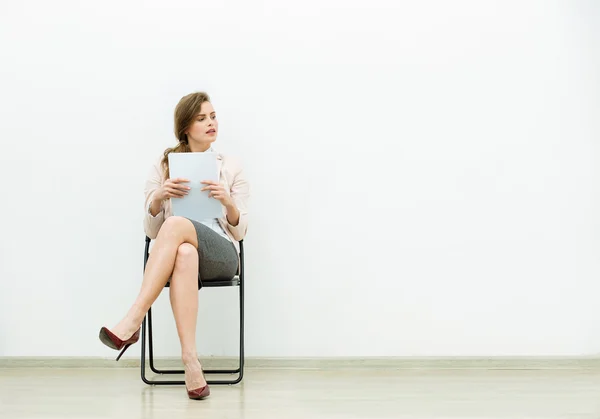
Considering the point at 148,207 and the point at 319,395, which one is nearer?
the point at 319,395

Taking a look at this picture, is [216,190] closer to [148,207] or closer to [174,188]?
[174,188]

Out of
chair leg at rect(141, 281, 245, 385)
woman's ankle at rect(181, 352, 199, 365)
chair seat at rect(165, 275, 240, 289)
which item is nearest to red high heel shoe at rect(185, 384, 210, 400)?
woman's ankle at rect(181, 352, 199, 365)

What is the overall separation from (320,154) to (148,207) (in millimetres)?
907

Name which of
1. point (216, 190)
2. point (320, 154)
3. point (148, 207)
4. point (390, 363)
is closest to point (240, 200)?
point (216, 190)

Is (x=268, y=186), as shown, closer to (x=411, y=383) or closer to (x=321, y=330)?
(x=321, y=330)

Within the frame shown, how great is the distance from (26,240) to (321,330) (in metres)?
1.50

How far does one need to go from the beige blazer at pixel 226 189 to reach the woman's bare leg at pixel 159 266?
0.30 meters

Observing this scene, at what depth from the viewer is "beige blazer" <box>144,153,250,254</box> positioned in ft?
10.0

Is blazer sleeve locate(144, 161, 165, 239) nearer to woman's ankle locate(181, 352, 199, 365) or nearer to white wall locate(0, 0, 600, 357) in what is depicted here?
white wall locate(0, 0, 600, 357)

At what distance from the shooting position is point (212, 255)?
2826 millimetres

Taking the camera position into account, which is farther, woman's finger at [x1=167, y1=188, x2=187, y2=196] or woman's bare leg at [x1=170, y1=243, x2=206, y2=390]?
woman's finger at [x1=167, y1=188, x2=187, y2=196]

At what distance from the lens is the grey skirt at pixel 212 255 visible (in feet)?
9.24

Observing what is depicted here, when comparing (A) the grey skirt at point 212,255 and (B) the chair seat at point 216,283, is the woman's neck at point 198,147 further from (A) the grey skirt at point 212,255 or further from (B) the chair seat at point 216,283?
(B) the chair seat at point 216,283

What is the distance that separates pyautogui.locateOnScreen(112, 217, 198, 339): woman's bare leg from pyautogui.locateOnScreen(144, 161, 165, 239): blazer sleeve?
1.01ft
